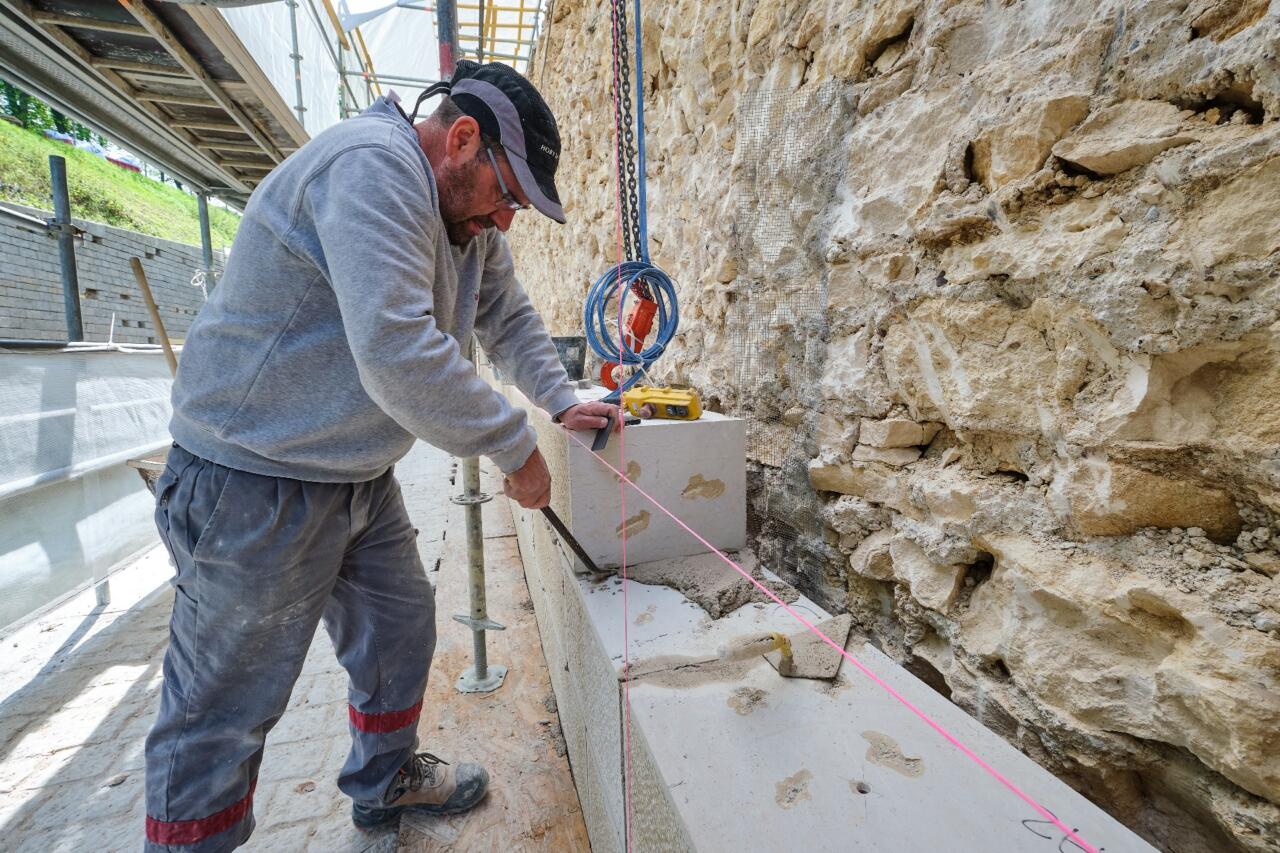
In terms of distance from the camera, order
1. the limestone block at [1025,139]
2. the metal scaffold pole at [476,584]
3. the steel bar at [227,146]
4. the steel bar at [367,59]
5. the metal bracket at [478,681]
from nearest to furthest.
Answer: the limestone block at [1025,139], the metal scaffold pole at [476,584], the metal bracket at [478,681], the steel bar at [227,146], the steel bar at [367,59]

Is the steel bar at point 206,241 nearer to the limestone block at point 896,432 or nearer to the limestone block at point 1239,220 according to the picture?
the limestone block at point 896,432

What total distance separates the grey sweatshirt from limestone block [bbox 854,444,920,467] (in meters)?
0.89

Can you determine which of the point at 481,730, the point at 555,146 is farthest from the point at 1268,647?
the point at 481,730

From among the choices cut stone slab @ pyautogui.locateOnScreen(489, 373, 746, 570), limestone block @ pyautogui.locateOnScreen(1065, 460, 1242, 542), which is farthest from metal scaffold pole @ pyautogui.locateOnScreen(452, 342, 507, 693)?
limestone block @ pyautogui.locateOnScreen(1065, 460, 1242, 542)

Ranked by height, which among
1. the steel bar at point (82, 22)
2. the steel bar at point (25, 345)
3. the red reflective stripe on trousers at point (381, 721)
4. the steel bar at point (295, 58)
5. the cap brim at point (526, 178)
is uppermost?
the steel bar at point (295, 58)

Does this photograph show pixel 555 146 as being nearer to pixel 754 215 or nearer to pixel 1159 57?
pixel 754 215

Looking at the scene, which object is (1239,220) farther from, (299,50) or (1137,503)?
(299,50)

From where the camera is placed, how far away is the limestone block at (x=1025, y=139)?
3.33 feet

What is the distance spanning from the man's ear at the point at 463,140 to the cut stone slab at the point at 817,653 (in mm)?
1307

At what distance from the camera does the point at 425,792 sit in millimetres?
1755

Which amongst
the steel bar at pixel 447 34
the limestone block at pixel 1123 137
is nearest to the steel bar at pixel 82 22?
the steel bar at pixel 447 34

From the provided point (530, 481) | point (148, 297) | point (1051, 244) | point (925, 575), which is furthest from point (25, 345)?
point (1051, 244)

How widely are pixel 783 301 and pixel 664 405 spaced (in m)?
0.52

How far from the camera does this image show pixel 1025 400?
1.12 meters
